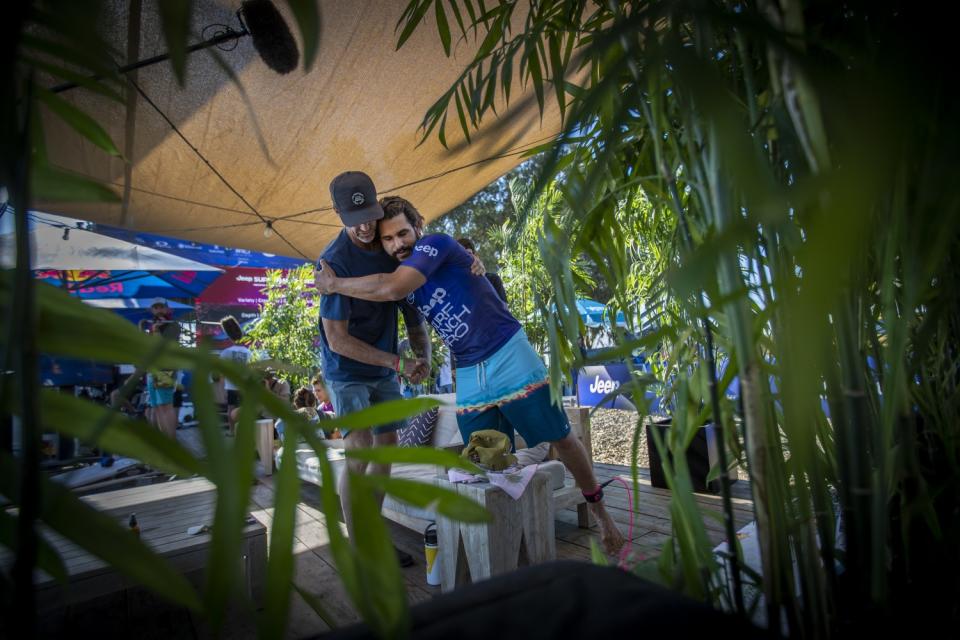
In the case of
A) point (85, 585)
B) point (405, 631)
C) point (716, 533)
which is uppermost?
point (405, 631)

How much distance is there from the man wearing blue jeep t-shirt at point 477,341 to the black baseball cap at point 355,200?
0.09 metres

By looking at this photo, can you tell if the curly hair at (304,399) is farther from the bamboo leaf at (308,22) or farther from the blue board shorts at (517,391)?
the bamboo leaf at (308,22)

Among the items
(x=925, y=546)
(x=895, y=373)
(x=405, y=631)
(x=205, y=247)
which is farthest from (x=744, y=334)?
(x=205, y=247)

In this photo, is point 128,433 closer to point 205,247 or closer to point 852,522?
point 852,522

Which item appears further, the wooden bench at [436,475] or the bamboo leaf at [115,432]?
the wooden bench at [436,475]

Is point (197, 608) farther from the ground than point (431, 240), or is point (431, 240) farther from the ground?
point (431, 240)

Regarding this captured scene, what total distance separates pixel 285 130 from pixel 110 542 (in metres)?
3.09

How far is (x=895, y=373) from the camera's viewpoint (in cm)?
42

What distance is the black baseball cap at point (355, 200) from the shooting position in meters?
2.06

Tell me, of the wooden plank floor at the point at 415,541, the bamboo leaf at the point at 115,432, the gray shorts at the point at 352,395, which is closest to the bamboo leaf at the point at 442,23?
the bamboo leaf at the point at 115,432

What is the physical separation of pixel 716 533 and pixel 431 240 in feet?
5.69

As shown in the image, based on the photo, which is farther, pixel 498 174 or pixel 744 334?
pixel 498 174

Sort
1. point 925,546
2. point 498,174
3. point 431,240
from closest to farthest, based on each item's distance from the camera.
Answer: point 925,546
point 431,240
point 498,174

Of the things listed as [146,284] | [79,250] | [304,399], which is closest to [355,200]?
[304,399]
